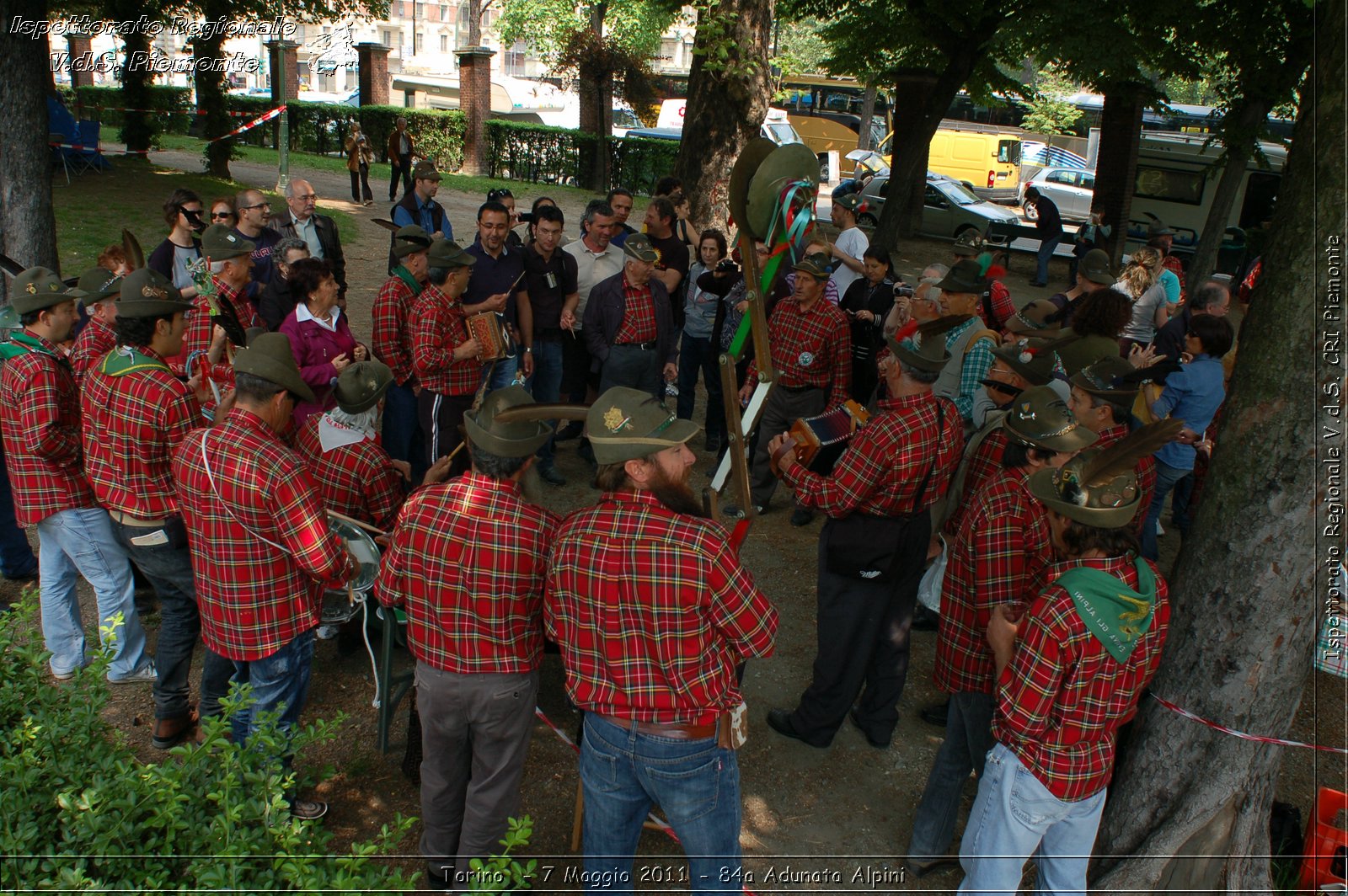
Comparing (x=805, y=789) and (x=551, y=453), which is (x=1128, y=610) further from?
(x=551, y=453)

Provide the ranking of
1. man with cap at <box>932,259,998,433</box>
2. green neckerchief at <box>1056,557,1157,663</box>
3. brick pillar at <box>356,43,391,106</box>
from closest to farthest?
green neckerchief at <box>1056,557,1157,663</box>, man with cap at <box>932,259,998,433</box>, brick pillar at <box>356,43,391,106</box>

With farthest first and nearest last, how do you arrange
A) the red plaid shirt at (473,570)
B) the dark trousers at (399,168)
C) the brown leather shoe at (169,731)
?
the dark trousers at (399,168) < the brown leather shoe at (169,731) < the red plaid shirt at (473,570)

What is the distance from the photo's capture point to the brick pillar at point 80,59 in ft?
73.7

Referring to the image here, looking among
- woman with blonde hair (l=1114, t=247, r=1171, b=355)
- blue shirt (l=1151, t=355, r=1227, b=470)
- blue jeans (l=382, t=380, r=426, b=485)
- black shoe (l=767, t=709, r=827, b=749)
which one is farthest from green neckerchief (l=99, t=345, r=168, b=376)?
woman with blonde hair (l=1114, t=247, r=1171, b=355)

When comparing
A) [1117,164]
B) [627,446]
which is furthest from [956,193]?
[627,446]

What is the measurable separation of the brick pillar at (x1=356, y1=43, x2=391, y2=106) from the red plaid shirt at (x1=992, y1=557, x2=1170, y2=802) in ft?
95.6

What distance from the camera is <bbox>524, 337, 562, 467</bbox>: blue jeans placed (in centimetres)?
744

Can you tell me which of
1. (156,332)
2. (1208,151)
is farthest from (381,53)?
(156,332)

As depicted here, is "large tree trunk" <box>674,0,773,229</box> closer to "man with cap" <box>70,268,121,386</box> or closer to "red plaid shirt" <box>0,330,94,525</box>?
"man with cap" <box>70,268,121,386</box>

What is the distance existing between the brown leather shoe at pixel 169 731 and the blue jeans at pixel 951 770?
3.28 metres

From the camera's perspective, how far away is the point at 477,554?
3180 millimetres

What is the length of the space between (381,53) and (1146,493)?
2890 cm

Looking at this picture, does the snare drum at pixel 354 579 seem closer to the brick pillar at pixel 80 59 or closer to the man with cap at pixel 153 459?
the man with cap at pixel 153 459

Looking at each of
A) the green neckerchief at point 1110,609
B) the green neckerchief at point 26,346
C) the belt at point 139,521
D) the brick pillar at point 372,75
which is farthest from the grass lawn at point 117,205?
the green neckerchief at point 1110,609
